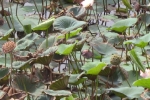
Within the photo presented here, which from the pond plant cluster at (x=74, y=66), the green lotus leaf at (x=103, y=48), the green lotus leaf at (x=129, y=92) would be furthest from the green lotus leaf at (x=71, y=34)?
the green lotus leaf at (x=129, y=92)

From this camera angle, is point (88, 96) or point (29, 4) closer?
point (88, 96)

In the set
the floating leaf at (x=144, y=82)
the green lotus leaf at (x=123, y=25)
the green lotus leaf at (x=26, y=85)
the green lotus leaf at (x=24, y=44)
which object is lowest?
the green lotus leaf at (x=26, y=85)

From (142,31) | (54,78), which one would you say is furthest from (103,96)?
(142,31)

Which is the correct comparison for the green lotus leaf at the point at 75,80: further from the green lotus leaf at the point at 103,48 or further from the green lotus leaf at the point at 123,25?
the green lotus leaf at the point at 123,25

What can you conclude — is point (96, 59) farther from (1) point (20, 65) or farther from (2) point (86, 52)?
(1) point (20, 65)

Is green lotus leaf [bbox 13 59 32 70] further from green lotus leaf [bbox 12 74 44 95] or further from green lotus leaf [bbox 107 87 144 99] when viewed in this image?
green lotus leaf [bbox 107 87 144 99]

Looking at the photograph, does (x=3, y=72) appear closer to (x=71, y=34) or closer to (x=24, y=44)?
(x=24, y=44)

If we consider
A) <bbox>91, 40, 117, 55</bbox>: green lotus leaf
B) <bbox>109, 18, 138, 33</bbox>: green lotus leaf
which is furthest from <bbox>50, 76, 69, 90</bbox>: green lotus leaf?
<bbox>109, 18, 138, 33</bbox>: green lotus leaf

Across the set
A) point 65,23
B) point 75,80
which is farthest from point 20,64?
point 65,23
